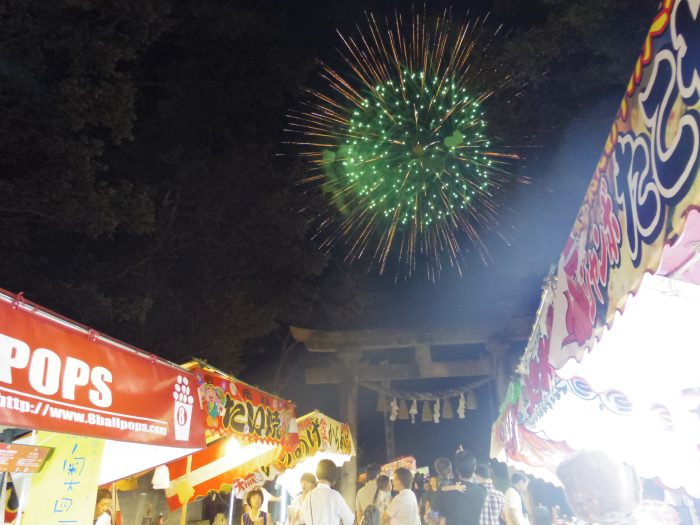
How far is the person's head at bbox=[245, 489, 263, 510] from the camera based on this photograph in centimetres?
816

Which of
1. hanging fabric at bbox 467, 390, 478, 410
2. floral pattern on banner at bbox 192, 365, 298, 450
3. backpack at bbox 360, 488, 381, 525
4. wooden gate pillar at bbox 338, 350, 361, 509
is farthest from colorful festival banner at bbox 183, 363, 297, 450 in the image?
hanging fabric at bbox 467, 390, 478, 410

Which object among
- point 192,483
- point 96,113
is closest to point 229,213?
point 96,113

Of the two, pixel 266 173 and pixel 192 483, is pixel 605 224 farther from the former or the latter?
pixel 266 173

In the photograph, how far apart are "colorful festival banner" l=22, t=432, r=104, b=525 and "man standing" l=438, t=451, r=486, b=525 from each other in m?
3.67

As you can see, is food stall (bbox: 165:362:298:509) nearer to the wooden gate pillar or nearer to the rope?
the wooden gate pillar

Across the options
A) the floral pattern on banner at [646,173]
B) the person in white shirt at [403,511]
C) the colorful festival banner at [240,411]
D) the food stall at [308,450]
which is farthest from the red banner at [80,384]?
the food stall at [308,450]

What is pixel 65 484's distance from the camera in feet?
12.6

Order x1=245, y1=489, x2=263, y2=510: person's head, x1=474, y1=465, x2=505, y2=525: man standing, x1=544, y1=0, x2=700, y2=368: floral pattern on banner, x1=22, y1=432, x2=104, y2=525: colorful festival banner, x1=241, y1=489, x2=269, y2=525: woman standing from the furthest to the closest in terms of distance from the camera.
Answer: x1=245, y1=489, x2=263, y2=510: person's head, x1=241, y1=489, x2=269, y2=525: woman standing, x1=474, y1=465, x2=505, y2=525: man standing, x1=22, y1=432, x2=104, y2=525: colorful festival banner, x1=544, y1=0, x2=700, y2=368: floral pattern on banner

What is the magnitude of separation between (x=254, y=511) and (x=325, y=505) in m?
3.60

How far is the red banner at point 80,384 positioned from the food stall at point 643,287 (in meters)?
2.92

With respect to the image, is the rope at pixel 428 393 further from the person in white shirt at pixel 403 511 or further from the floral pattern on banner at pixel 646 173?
the floral pattern on banner at pixel 646 173

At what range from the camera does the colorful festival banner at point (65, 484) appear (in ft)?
12.2

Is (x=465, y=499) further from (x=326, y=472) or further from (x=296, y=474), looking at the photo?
(x=296, y=474)

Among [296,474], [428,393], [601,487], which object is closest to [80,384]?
[601,487]
